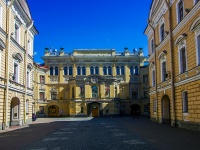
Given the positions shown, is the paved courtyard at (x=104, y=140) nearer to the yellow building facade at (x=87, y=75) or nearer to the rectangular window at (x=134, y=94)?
the yellow building facade at (x=87, y=75)

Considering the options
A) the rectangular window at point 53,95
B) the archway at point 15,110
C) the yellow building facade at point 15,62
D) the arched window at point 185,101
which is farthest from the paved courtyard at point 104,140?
the rectangular window at point 53,95

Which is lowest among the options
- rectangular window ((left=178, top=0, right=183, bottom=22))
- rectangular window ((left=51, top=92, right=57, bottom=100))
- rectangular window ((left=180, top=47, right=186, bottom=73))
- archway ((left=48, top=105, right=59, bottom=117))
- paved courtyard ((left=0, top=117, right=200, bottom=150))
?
archway ((left=48, top=105, right=59, bottom=117))

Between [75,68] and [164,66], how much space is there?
111ft

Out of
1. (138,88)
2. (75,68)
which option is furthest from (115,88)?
(75,68)

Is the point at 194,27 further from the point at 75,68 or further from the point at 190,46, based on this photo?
the point at 75,68

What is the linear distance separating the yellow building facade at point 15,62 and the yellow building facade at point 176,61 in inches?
537

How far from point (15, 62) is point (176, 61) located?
14469 mm

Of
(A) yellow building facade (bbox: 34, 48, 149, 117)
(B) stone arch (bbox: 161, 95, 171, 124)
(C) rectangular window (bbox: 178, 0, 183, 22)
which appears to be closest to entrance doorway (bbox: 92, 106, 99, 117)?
(A) yellow building facade (bbox: 34, 48, 149, 117)

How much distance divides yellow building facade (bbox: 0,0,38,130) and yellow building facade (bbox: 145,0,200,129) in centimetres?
1364

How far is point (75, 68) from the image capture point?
186 feet

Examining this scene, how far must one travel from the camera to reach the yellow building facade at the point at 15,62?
2056 centimetres

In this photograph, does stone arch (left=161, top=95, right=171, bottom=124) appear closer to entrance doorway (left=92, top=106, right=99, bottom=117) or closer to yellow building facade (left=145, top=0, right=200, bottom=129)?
yellow building facade (left=145, top=0, right=200, bottom=129)

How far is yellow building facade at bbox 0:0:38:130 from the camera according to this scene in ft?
67.4

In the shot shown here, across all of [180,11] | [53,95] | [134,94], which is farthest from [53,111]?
[180,11]
